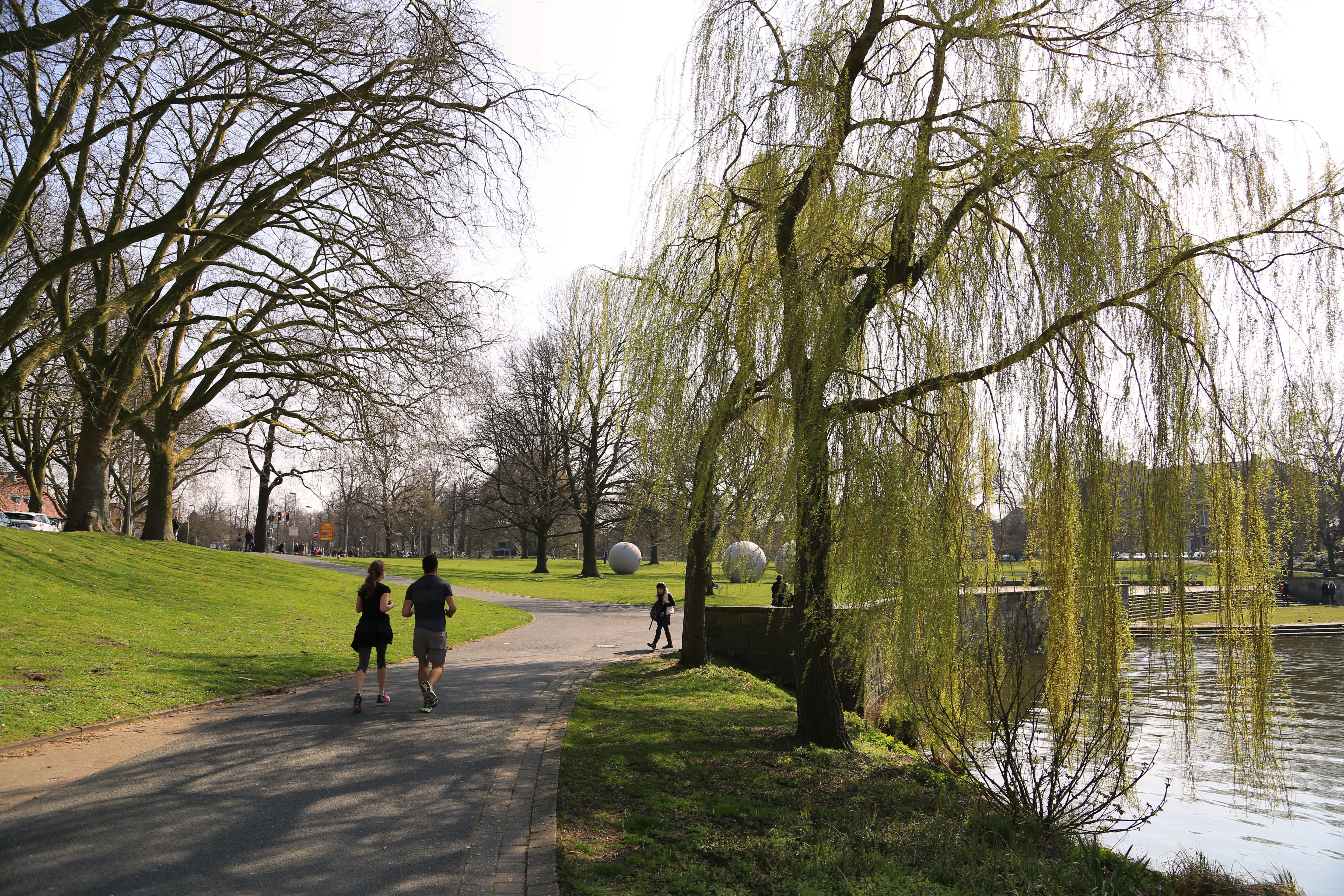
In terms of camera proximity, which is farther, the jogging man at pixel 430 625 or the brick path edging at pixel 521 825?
the jogging man at pixel 430 625

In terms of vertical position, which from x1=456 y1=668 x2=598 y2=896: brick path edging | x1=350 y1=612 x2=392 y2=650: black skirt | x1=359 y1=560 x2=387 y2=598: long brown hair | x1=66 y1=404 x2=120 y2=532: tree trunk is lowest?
x1=456 y1=668 x2=598 y2=896: brick path edging

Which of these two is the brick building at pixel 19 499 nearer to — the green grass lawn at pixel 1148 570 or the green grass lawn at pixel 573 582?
the green grass lawn at pixel 573 582

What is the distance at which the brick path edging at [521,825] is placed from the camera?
15.3 ft

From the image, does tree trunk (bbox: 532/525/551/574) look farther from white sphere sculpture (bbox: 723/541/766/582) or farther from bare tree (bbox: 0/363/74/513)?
white sphere sculpture (bbox: 723/541/766/582)

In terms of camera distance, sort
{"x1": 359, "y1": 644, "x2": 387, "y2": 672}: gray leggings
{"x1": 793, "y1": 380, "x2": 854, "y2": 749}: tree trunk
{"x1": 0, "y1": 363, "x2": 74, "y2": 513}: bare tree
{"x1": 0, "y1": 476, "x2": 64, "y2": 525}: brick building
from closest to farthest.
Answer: {"x1": 793, "y1": 380, "x2": 854, "y2": 749}: tree trunk, {"x1": 359, "y1": 644, "x2": 387, "y2": 672}: gray leggings, {"x1": 0, "y1": 363, "x2": 74, "y2": 513}: bare tree, {"x1": 0, "y1": 476, "x2": 64, "y2": 525}: brick building

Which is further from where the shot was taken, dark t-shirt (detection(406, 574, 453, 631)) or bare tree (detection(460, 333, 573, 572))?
bare tree (detection(460, 333, 573, 572))

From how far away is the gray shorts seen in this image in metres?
9.46

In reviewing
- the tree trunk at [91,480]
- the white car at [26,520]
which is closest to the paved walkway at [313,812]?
the tree trunk at [91,480]

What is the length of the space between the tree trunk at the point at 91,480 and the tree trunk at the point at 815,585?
19521 mm

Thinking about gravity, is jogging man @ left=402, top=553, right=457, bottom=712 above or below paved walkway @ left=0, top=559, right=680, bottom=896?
above

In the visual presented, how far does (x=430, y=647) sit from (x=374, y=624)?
727 millimetres

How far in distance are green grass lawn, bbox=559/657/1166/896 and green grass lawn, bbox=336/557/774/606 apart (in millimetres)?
10341

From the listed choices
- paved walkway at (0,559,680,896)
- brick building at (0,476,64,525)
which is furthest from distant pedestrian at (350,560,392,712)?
brick building at (0,476,64,525)

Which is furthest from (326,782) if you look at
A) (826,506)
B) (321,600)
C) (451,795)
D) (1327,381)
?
(321,600)
